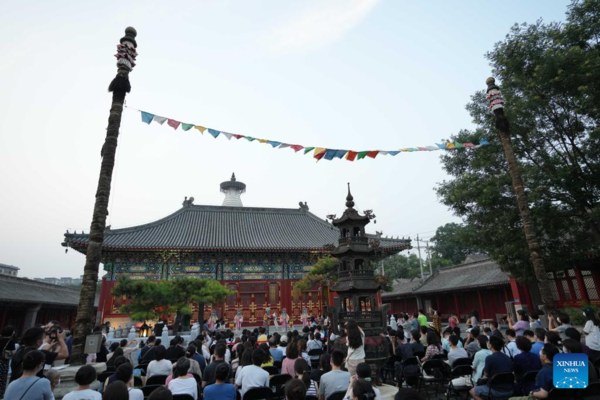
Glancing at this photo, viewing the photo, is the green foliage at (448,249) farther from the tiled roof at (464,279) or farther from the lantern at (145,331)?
the lantern at (145,331)

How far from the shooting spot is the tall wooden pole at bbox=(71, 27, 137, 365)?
287 inches

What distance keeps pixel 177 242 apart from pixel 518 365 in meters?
25.1

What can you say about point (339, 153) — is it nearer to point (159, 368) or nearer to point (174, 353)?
point (174, 353)

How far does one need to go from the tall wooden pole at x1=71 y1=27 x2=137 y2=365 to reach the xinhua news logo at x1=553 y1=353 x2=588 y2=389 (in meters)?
7.95

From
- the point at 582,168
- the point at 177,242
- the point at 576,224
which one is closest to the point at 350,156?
the point at 582,168

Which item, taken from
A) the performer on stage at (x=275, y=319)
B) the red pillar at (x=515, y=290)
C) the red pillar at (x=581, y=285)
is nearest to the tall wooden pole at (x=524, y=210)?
the red pillar at (x=581, y=285)

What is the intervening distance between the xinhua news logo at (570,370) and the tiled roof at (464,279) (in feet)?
65.6

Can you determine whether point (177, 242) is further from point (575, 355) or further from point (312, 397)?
point (575, 355)

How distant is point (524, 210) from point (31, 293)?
106 ft

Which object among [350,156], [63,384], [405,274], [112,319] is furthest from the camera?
[405,274]

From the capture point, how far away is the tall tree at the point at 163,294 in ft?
57.1

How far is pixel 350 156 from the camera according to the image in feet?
38.0

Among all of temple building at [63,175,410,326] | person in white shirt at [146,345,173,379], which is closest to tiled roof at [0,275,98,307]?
temple building at [63,175,410,326]

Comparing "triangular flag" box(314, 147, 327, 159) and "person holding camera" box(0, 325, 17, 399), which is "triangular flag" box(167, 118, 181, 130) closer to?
"triangular flag" box(314, 147, 327, 159)
